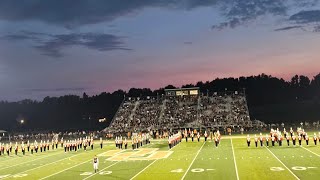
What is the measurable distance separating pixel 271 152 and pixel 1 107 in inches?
4607

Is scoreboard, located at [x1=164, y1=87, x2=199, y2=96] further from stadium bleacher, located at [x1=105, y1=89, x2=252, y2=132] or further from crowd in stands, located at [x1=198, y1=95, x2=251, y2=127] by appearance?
crowd in stands, located at [x1=198, y1=95, x2=251, y2=127]

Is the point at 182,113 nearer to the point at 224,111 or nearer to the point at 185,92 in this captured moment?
the point at 224,111

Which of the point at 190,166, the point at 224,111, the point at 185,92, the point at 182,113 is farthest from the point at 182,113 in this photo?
the point at 190,166

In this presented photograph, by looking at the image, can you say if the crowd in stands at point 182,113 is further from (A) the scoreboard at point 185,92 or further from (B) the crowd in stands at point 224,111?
(A) the scoreboard at point 185,92

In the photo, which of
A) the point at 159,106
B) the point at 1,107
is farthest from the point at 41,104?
the point at 159,106

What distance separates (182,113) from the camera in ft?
210

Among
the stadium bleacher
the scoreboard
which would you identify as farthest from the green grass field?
the scoreboard

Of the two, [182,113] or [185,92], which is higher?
[185,92]

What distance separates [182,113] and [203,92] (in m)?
54.8

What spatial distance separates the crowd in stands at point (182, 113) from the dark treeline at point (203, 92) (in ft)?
49.1

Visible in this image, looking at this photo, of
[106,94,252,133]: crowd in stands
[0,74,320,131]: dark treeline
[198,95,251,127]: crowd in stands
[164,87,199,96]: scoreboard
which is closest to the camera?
[198,95,251,127]: crowd in stands

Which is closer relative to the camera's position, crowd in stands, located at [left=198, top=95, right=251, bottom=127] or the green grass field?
the green grass field

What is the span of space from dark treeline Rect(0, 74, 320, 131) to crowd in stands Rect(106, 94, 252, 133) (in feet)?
49.1

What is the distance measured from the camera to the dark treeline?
9050 cm
